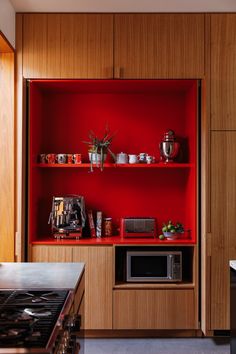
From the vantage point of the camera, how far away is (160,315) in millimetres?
3883

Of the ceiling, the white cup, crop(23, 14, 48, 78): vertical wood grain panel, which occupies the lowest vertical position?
the white cup

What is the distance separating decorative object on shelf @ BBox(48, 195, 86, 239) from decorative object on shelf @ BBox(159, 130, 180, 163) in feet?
2.75

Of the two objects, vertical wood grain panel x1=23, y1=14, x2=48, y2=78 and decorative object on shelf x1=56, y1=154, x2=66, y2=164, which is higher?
vertical wood grain panel x1=23, y1=14, x2=48, y2=78

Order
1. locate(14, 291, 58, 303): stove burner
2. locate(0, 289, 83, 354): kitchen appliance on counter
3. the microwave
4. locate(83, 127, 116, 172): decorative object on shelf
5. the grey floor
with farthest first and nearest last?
locate(83, 127, 116, 172): decorative object on shelf, the microwave, the grey floor, locate(14, 291, 58, 303): stove burner, locate(0, 289, 83, 354): kitchen appliance on counter

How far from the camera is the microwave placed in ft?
13.0

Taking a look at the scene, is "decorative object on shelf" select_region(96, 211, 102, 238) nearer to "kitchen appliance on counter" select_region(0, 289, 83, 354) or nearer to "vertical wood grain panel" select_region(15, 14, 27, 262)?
"vertical wood grain panel" select_region(15, 14, 27, 262)

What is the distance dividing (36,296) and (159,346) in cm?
204

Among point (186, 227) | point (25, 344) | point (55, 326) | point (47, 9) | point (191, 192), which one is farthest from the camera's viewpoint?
point (186, 227)

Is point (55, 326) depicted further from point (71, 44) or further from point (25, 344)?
point (71, 44)

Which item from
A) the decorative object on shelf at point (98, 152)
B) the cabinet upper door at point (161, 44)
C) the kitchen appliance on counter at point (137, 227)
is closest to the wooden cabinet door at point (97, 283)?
the kitchen appliance on counter at point (137, 227)

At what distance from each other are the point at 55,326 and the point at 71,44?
9.16 ft

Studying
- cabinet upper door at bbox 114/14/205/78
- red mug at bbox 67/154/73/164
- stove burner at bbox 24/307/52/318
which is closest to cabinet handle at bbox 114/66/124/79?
cabinet upper door at bbox 114/14/205/78

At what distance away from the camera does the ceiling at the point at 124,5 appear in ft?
12.0

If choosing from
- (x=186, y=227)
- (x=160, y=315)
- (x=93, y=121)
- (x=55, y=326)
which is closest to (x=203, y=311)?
(x=160, y=315)
